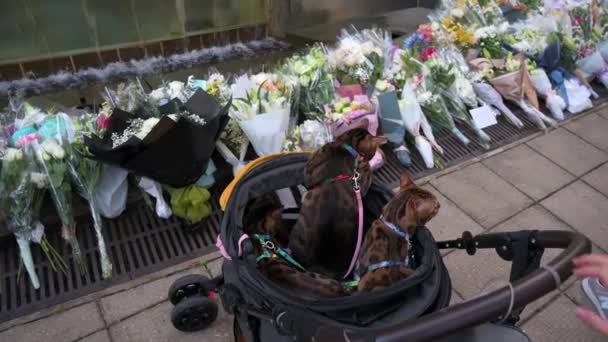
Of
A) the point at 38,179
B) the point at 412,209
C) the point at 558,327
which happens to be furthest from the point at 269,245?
the point at 558,327

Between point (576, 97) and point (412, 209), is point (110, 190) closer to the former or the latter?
point (412, 209)

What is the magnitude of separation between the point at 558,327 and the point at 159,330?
2.17m

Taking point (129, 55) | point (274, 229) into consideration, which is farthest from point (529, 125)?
point (129, 55)

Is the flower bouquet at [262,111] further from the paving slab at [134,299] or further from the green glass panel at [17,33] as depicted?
the green glass panel at [17,33]

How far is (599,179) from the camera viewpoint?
141 inches

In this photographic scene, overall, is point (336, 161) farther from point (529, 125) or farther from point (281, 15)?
point (281, 15)

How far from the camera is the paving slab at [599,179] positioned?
347 centimetres

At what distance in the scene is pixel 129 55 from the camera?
484 centimetres

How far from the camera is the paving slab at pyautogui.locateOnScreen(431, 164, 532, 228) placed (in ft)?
10.3

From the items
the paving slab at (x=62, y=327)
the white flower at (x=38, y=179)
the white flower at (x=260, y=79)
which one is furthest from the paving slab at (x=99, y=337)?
the white flower at (x=260, y=79)

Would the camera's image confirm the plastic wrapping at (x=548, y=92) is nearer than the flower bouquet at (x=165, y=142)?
No

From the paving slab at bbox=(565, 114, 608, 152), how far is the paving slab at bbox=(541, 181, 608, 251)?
2.72 ft

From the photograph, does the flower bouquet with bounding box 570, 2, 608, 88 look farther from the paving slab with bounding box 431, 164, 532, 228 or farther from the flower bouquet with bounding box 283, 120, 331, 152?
the flower bouquet with bounding box 283, 120, 331, 152

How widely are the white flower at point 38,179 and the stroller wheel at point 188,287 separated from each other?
1.00m
